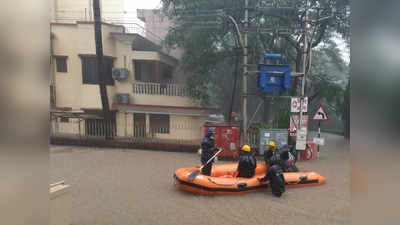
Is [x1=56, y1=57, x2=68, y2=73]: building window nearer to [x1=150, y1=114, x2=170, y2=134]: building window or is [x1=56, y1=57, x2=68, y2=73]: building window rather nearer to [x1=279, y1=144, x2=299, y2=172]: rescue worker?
[x1=150, y1=114, x2=170, y2=134]: building window

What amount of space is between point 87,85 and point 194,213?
10611mm

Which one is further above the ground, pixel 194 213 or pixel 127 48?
pixel 127 48

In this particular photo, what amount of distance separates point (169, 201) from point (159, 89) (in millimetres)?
8442

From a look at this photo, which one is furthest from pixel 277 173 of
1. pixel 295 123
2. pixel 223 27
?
pixel 223 27

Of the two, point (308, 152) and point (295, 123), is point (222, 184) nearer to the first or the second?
point (295, 123)

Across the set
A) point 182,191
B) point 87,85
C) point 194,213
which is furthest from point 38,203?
point 87,85

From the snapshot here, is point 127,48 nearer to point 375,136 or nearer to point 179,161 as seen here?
point 179,161

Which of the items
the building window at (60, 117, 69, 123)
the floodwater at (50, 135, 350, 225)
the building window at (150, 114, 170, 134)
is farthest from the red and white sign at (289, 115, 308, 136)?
the building window at (60, 117, 69, 123)

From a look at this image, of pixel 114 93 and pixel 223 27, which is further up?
pixel 223 27

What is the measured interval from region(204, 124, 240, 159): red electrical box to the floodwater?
2249 millimetres

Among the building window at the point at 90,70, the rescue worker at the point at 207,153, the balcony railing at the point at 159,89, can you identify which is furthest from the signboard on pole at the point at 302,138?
the building window at the point at 90,70

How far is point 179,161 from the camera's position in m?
8.65

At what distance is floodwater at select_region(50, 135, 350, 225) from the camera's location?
4297 mm

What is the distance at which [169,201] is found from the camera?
5086 mm
